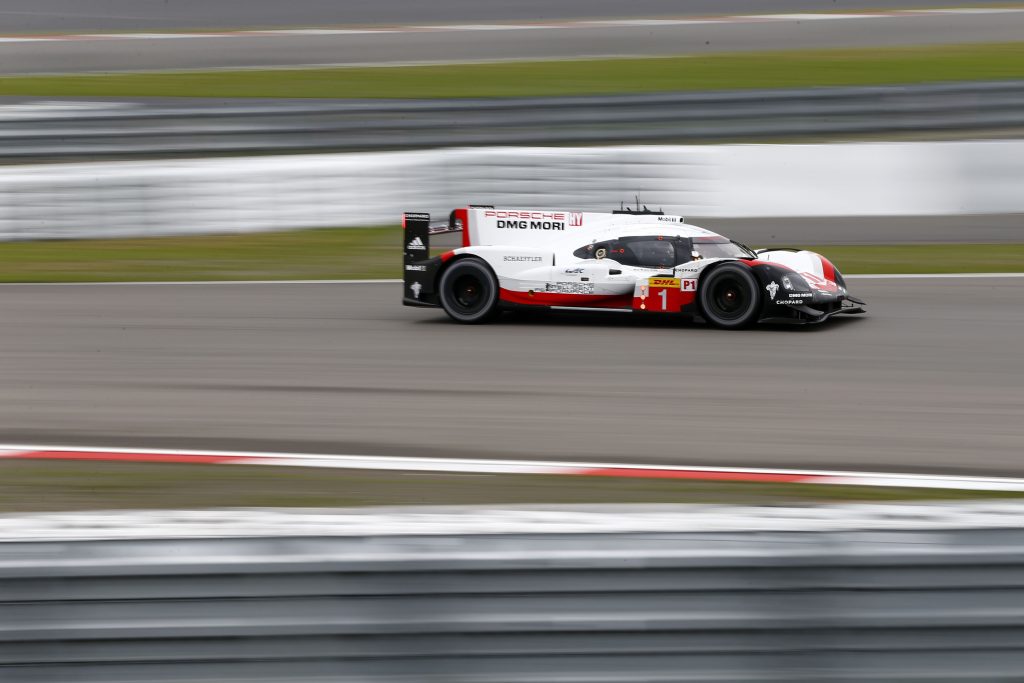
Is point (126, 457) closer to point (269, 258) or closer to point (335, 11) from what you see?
point (269, 258)

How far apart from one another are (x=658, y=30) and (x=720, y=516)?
1764 cm

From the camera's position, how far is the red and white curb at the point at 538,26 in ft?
68.5

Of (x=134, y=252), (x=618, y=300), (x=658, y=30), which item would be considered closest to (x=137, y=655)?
(x=618, y=300)

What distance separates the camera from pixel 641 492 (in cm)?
546

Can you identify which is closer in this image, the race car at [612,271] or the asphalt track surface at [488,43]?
the race car at [612,271]

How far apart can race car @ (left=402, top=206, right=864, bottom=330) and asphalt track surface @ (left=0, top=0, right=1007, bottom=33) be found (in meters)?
12.4

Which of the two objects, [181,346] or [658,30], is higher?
[658,30]

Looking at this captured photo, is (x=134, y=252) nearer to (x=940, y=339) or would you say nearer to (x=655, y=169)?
(x=655, y=169)

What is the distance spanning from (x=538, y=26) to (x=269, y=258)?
967cm

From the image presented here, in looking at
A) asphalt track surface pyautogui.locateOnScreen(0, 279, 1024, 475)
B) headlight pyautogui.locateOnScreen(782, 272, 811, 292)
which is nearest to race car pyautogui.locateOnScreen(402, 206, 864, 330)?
headlight pyautogui.locateOnScreen(782, 272, 811, 292)

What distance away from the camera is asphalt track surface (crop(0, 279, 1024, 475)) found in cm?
650

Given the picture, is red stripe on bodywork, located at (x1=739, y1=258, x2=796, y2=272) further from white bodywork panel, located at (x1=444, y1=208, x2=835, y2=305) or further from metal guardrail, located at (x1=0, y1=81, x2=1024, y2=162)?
metal guardrail, located at (x1=0, y1=81, x2=1024, y2=162)

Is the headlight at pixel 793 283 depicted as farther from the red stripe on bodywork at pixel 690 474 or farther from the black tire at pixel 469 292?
the red stripe on bodywork at pixel 690 474

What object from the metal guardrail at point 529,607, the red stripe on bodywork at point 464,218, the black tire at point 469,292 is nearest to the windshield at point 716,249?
the black tire at point 469,292
